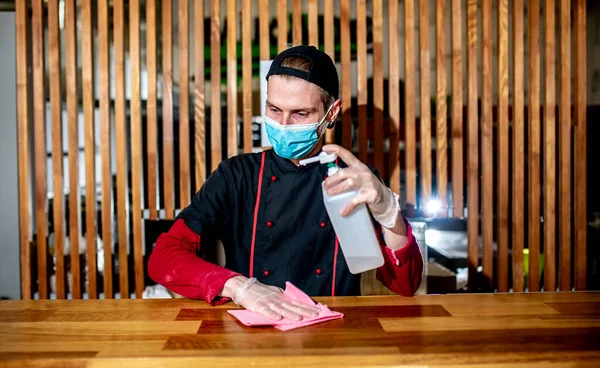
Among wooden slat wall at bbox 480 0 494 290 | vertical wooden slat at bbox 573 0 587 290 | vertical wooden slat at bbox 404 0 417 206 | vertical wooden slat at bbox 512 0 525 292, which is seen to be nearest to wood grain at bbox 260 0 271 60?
vertical wooden slat at bbox 404 0 417 206

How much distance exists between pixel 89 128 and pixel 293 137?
1.36 m

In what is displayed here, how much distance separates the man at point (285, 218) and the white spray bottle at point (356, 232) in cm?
10

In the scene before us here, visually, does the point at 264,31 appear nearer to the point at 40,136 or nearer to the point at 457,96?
the point at 457,96

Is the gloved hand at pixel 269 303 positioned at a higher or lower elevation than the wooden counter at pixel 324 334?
higher

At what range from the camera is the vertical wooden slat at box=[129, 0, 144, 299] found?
2.49 m

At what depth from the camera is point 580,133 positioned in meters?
2.55

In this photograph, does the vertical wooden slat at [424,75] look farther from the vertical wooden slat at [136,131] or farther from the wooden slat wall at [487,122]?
the vertical wooden slat at [136,131]

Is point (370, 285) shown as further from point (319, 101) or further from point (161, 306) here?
point (161, 306)

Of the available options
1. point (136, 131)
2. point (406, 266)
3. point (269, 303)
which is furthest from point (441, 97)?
point (269, 303)

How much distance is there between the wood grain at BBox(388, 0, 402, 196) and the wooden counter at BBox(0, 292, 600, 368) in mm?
1250

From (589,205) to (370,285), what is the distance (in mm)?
3137

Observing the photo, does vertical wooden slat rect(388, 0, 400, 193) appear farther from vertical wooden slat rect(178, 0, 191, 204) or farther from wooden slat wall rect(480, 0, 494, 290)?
vertical wooden slat rect(178, 0, 191, 204)

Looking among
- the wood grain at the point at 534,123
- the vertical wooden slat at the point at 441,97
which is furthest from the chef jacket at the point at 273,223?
the wood grain at the point at 534,123

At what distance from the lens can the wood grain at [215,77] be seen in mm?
2453
